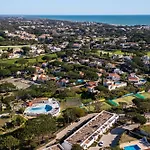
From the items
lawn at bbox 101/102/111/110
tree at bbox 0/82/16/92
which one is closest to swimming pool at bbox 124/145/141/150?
lawn at bbox 101/102/111/110

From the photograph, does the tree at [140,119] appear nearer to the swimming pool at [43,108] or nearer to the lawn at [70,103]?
the lawn at [70,103]

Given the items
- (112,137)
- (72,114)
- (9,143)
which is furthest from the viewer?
(72,114)

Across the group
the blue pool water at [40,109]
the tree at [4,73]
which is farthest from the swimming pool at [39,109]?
the tree at [4,73]

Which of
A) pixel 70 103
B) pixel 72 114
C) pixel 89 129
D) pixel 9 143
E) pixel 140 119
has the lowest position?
pixel 70 103

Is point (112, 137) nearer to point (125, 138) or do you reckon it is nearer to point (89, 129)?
point (125, 138)

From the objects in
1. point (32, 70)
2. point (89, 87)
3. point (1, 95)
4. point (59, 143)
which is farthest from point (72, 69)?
point (59, 143)

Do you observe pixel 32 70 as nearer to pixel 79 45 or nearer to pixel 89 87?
pixel 89 87

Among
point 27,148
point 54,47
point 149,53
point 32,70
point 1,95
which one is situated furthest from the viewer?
point 54,47

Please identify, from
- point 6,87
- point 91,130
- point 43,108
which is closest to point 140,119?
point 91,130
